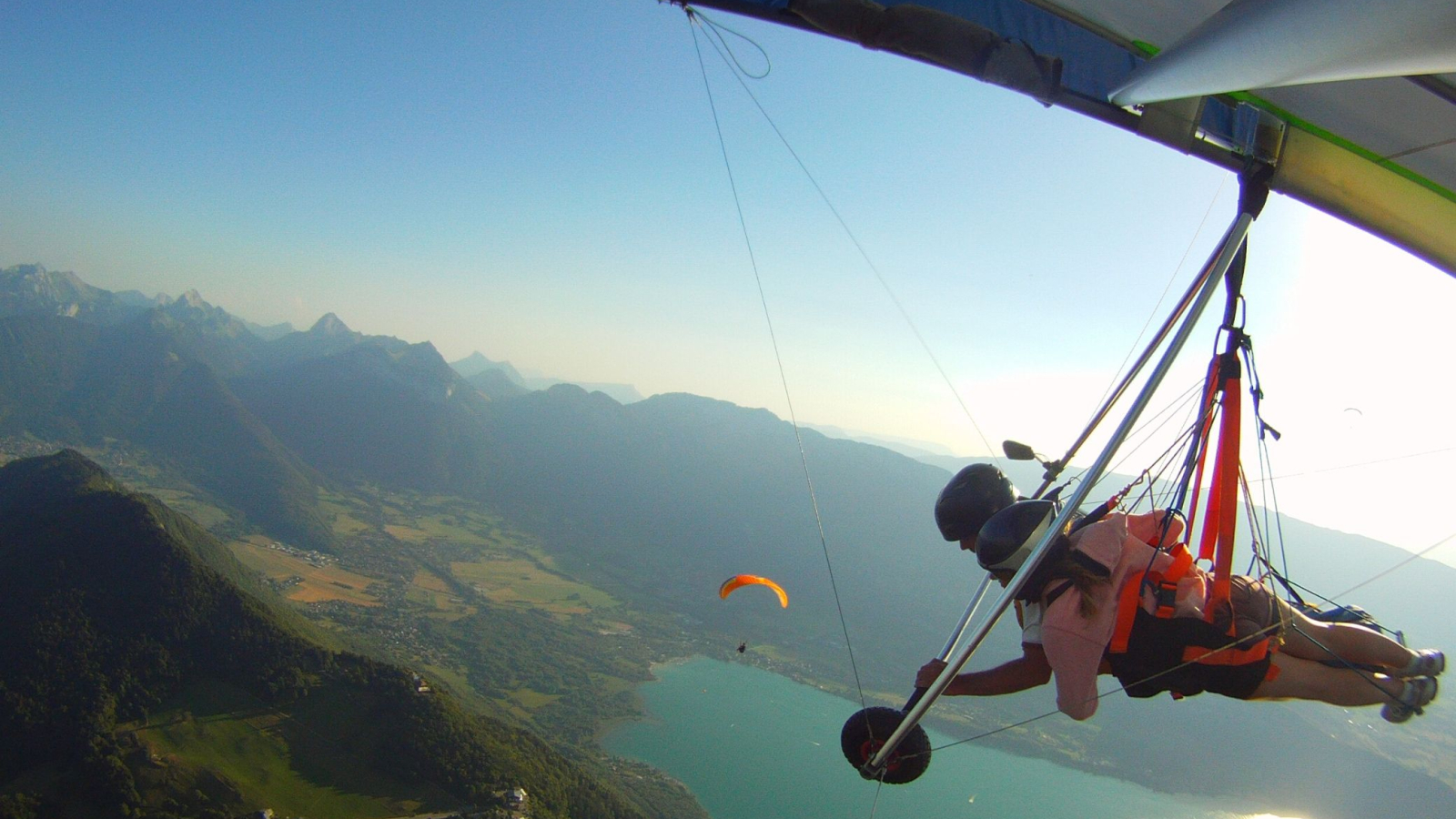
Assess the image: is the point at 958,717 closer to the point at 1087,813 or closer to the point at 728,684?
the point at 1087,813

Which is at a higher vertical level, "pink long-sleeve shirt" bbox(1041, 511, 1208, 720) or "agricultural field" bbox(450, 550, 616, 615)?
"pink long-sleeve shirt" bbox(1041, 511, 1208, 720)

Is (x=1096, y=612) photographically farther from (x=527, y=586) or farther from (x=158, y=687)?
(x=527, y=586)

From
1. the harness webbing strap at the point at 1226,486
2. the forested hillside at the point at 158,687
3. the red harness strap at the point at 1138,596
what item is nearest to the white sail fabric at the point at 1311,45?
the harness webbing strap at the point at 1226,486

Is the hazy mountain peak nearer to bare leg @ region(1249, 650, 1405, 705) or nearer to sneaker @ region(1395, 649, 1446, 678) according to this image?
bare leg @ region(1249, 650, 1405, 705)

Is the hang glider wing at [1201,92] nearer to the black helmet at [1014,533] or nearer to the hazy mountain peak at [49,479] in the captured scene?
the black helmet at [1014,533]

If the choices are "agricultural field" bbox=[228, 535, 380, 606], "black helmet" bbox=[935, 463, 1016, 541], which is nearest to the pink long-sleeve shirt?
"black helmet" bbox=[935, 463, 1016, 541]
